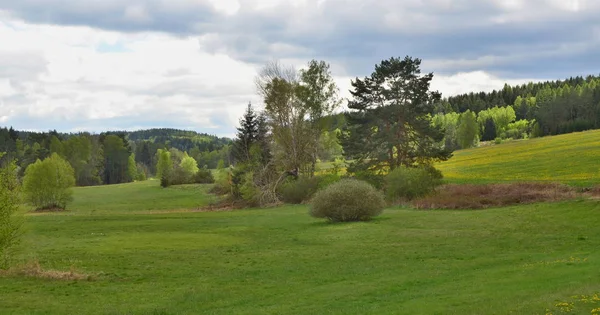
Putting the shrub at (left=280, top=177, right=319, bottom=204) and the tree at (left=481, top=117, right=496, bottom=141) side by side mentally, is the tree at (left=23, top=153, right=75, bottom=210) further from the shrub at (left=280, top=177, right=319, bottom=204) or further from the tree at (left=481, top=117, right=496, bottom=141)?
the tree at (left=481, top=117, right=496, bottom=141)

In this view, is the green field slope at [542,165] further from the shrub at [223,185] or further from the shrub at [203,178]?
the shrub at [203,178]

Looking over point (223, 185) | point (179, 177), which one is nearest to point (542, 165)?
point (223, 185)

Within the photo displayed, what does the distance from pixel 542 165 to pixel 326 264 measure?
6114cm

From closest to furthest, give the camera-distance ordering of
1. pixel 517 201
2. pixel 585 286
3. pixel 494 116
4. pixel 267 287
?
pixel 585 286
pixel 267 287
pixel 517 201
pixel 494 116

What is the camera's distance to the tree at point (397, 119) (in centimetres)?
6756

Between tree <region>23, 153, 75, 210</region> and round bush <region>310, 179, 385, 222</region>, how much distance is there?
164 feet

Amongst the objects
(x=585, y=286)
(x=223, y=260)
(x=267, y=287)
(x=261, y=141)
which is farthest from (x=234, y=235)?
(x=261, y=141)

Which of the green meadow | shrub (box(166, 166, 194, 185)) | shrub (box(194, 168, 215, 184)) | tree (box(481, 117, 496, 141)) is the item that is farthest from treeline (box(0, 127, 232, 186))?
the green meadow

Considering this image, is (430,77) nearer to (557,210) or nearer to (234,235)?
(557,210)

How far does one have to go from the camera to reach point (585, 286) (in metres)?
15.3

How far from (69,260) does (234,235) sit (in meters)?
Result: 14.0

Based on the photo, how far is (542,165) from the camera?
255ft

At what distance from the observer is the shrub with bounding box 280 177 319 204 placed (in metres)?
72.1

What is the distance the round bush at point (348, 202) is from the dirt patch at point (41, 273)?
2341 cm
